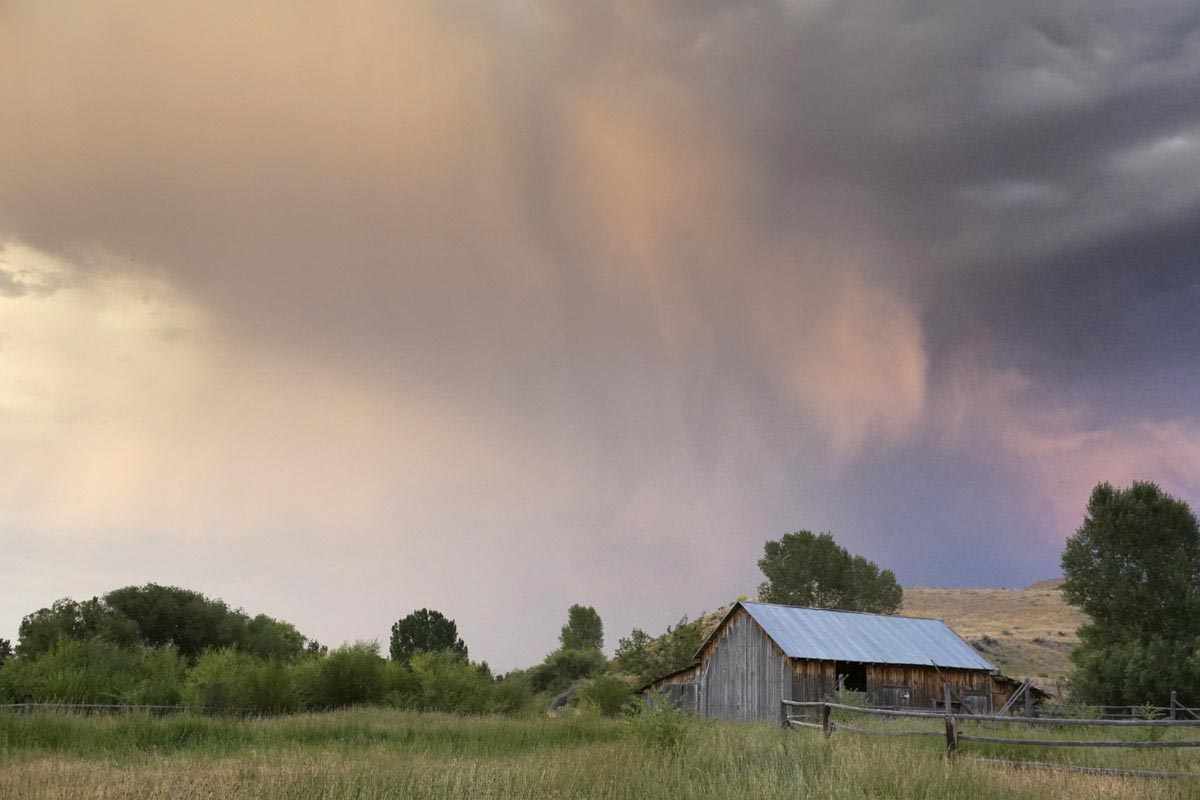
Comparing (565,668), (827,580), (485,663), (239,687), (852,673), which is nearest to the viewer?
(239,687)

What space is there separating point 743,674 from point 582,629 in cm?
4675

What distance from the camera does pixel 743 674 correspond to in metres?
36.8

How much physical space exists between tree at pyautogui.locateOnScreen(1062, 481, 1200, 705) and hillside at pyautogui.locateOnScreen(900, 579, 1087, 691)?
26.2 feet

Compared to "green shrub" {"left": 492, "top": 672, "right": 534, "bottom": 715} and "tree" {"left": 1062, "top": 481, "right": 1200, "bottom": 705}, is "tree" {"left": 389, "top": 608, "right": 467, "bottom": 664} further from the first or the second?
"tree" {"left": 1062, "top": 481, "right": 1200, "bottom": 705}

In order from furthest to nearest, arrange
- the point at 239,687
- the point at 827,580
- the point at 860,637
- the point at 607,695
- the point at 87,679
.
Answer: the point at 827,580
the point at 860,637
the point at 607,695
the point at 239,687
the point at 87,679

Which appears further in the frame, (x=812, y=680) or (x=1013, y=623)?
(x=1013, y=623)

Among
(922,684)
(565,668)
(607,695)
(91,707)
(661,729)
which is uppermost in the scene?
(661,729)

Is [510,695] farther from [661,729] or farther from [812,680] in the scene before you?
[661,729]

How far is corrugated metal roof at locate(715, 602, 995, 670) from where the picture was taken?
119ft

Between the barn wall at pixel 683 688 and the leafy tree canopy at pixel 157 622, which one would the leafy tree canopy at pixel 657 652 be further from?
the leafy tree canopy at pixel 157 622

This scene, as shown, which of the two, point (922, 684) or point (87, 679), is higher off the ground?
point (87, 679)

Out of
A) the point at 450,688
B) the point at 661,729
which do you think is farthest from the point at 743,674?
the point at 661,729

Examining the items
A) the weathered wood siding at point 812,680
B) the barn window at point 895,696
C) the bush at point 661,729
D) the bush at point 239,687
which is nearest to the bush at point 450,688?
the bush at point 239,687

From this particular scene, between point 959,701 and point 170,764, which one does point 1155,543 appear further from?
point 170,764
